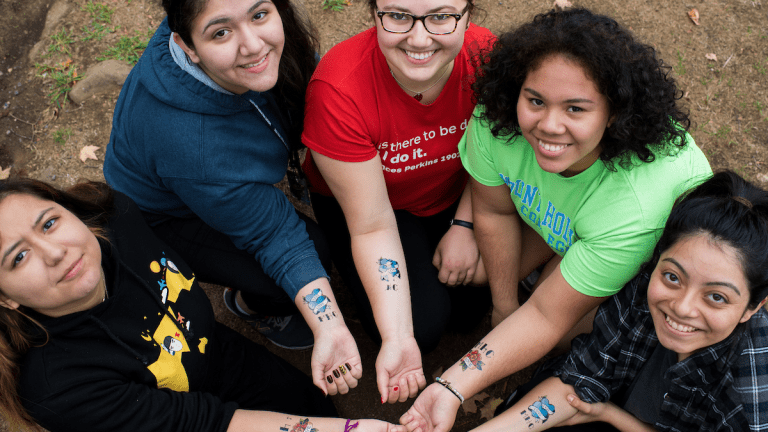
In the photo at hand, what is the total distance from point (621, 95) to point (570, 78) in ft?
0.62

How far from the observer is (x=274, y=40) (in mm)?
2270

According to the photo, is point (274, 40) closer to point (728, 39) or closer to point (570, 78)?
point (570, 78)

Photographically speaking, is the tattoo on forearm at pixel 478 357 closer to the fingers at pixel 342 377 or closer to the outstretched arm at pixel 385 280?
the outstretched arm at pixel 385 280

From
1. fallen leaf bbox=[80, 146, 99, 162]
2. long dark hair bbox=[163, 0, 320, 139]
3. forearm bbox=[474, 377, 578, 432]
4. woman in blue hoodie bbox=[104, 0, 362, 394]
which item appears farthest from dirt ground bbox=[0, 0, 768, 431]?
long dark hair bbox=[163, 0, 320, 139]

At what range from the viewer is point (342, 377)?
2602 mm

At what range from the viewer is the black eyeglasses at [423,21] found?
2135mm

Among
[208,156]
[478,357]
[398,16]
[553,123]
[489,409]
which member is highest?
[398,16]

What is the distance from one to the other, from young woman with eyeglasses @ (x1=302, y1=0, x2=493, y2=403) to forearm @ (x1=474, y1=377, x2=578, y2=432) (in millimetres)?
452

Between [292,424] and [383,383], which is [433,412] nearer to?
[383,383]

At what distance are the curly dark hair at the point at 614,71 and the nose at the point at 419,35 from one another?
32cm

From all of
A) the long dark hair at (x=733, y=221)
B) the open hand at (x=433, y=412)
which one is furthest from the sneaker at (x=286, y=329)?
the long dark hair at (x=733, y=221)

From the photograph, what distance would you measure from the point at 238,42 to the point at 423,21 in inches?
30.3

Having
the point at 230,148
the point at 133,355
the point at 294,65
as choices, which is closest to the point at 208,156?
the point at 230,148

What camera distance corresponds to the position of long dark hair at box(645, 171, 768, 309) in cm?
177
